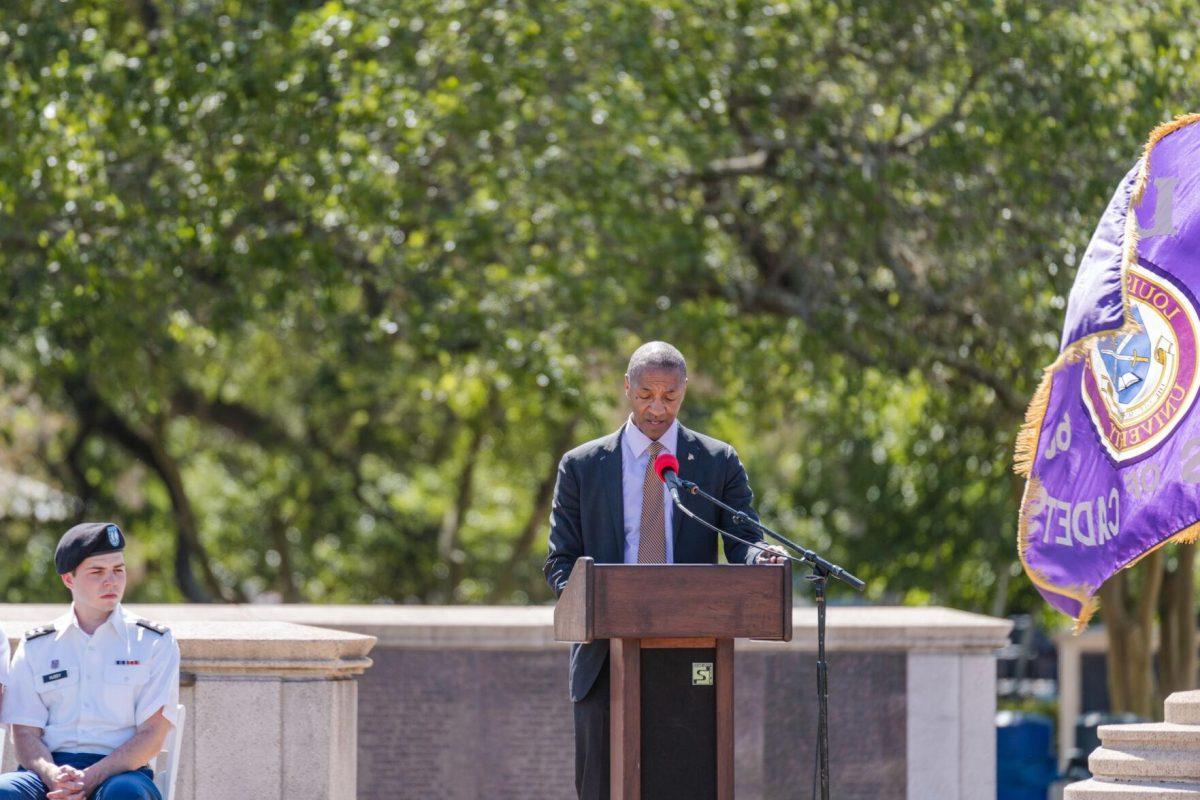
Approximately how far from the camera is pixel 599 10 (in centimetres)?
1333

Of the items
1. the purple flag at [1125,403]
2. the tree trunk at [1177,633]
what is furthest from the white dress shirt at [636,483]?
the tree trunk at [1177,633]

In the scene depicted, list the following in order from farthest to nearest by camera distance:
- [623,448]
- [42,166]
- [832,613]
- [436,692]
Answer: [42,166] → [832,613] → [436,692] → [623,448]

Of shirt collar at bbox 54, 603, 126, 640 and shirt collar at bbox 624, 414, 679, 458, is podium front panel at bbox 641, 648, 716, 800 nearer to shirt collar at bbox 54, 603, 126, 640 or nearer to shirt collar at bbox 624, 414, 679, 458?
shirt collar at bbox 624, 414, 679, 458

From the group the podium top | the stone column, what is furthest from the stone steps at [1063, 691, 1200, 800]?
the stone column

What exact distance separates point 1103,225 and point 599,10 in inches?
235

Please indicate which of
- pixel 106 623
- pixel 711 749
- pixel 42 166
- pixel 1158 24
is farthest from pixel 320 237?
pixel 711 749

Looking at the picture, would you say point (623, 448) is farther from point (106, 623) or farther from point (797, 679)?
point (797, 679)

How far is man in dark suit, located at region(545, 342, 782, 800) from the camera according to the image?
6.07 meters

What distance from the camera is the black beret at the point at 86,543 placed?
20.7 ft

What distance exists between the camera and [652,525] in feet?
20.2

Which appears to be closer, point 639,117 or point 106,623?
point 106,623

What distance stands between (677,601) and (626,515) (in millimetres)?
682

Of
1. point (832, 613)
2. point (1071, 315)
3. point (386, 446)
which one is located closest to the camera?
point (1071, 315)

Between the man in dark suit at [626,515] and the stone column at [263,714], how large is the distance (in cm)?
160
